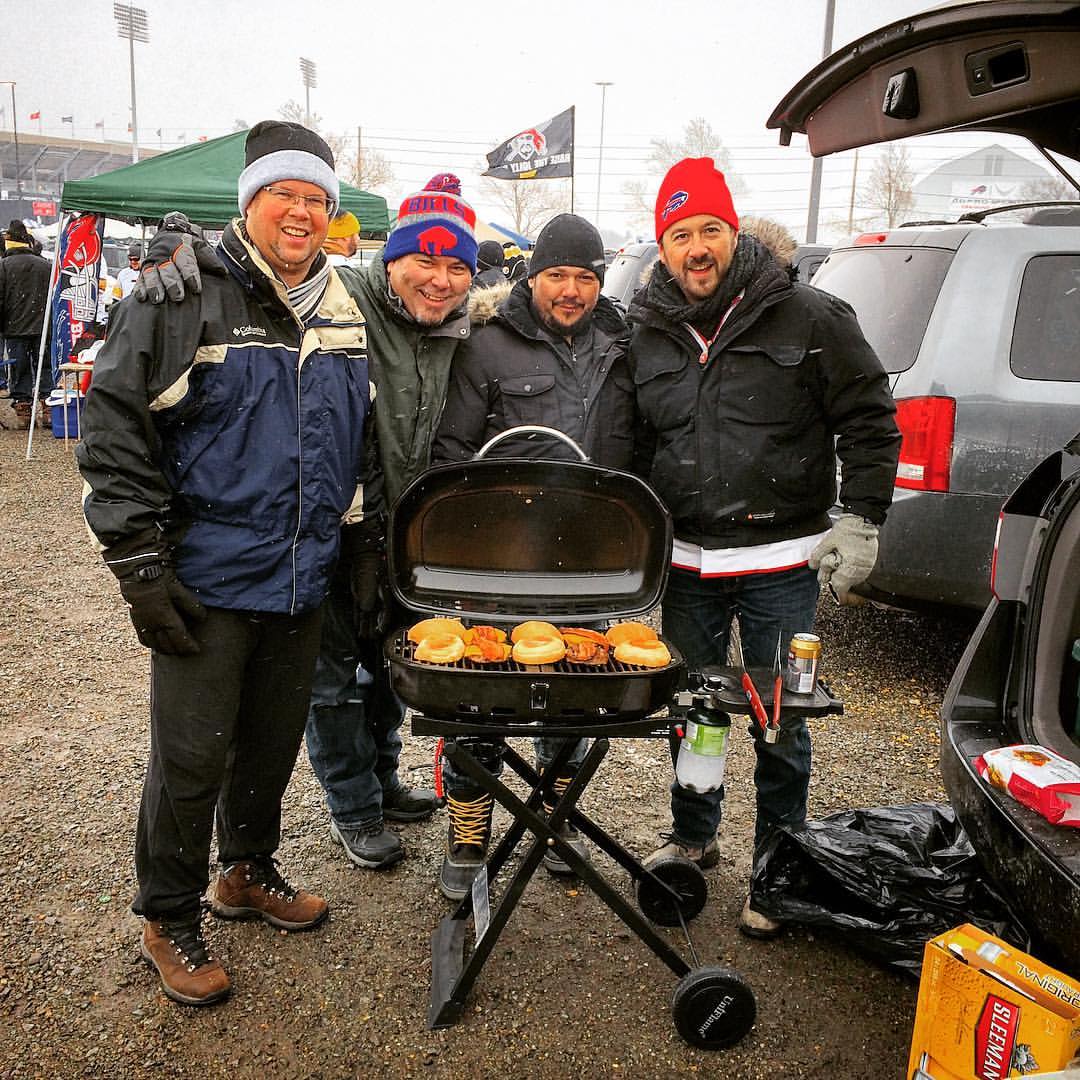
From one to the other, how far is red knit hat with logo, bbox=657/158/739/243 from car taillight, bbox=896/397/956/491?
5.58 ft

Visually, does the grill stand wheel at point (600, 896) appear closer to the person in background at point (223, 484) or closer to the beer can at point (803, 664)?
the beer can at point (803, 664)

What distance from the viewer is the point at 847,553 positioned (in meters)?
2.70

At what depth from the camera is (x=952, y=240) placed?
4.25 m

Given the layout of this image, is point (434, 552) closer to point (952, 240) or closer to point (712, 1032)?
point (712, 1032)

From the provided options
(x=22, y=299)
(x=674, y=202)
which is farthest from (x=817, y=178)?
(x=674, y=202)

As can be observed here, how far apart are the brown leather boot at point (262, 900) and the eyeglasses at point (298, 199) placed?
6.38 feet

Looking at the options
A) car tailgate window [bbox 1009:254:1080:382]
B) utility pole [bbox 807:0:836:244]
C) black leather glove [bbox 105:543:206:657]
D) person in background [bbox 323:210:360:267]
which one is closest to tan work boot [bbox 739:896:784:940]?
black leather glove [bbox 105:543:206:657]

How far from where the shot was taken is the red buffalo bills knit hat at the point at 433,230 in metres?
2.73

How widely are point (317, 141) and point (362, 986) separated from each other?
2.35 m

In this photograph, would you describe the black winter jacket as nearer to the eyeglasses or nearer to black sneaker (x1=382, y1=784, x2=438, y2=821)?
black sneaker (x1=382, y1=784, x2=438, y2=821)

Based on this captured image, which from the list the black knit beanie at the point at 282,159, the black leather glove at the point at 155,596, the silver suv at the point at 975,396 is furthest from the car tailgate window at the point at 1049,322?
the black leather glove at the point at 155,596

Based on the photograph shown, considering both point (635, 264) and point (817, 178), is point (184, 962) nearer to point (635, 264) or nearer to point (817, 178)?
point (635, 264)

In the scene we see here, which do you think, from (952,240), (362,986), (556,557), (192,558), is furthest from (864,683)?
(192,558)

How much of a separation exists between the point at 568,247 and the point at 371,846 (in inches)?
81.9
